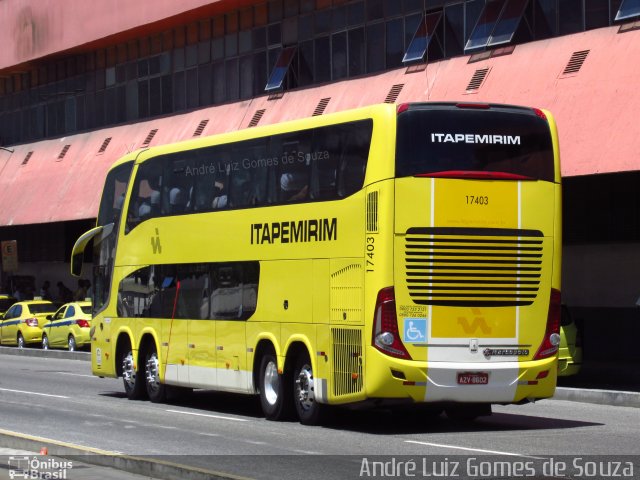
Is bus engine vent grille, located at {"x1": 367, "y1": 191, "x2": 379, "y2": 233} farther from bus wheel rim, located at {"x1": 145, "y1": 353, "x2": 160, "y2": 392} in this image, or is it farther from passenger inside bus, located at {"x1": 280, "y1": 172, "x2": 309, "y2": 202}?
bus wheel rim, located at {"x1": 145, "y1": 353, "x2": 160, "y2": 392}

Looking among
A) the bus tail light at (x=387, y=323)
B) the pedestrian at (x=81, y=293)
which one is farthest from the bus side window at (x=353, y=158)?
the pedestrian at (x=81, y=293)

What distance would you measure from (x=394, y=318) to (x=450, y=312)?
0.72m

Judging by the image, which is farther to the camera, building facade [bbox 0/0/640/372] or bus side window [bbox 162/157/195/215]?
building facade [bbox 0/0/640/372]

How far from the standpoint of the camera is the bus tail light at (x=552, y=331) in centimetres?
1669

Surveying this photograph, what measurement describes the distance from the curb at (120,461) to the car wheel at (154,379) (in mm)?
7769

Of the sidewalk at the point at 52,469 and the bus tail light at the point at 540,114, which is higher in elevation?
the bus tail light at the point at 540,114

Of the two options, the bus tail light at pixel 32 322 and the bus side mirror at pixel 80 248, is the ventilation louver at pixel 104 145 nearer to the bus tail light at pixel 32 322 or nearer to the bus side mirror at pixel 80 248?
the bus tail light at pixel 32 322

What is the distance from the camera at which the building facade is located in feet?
88.8

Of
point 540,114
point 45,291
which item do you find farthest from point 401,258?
point 45,291

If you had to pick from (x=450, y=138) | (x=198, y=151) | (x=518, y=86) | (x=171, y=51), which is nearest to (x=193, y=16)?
(x=171, y=51)

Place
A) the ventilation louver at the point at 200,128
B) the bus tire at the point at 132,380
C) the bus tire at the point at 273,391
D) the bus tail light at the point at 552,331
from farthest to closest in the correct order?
the ventilation louver at the point at 200,128
the bus tire at the point at 132,380
the bus tire at the point at 273,391
the bus tail light at the point at 552,331

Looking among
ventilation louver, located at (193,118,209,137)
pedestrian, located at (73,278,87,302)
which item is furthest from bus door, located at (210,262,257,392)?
pedestrian, located at (73,278,87,302)

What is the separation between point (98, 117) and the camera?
48.6 metres

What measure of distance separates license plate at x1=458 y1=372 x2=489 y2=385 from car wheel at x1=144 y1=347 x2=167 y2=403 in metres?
7.08
